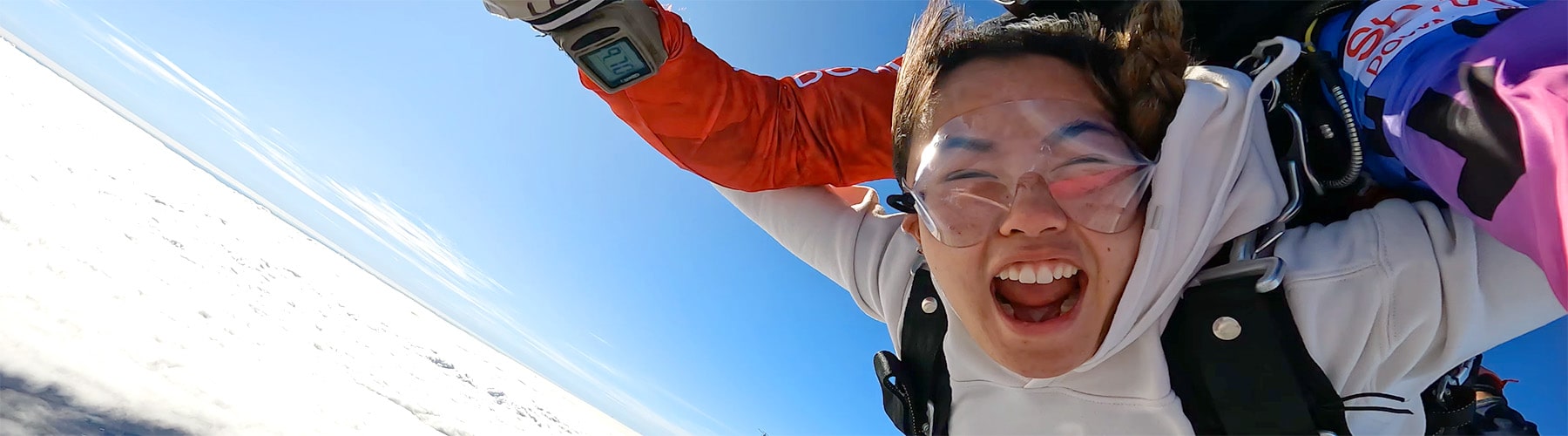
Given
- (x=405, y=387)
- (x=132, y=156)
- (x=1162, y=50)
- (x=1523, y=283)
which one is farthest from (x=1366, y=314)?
(x=132, y=156)

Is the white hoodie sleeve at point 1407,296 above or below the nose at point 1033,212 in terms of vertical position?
above

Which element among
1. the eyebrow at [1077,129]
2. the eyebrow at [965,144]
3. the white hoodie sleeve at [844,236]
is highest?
the eyebrow at [1077,129]

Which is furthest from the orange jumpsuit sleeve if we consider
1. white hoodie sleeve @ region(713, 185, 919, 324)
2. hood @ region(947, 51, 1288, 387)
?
hood @ region(947, 51, 1288, 387)

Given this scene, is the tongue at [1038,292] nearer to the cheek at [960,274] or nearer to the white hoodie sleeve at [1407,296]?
the cheek at [960,274]

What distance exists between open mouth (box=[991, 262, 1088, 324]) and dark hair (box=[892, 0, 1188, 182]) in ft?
0.78

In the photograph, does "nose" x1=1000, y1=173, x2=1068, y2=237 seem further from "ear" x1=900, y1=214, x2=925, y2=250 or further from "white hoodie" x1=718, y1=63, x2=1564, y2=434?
"ear" x1=900, y1=214, x2=925, y2=250

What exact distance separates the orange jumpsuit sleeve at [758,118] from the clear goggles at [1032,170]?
1.31ft

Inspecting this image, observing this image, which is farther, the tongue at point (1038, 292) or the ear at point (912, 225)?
the ear at point (912, 225)

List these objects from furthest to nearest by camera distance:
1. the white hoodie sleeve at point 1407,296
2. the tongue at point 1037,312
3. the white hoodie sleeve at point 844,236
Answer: the white hoodie sleeve at point 844,236 < the tongue at point 1037,312 < the white hoodie sleeve at point 1407,296

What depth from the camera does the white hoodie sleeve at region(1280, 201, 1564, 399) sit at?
70 cm

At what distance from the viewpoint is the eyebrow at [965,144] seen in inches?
37.5

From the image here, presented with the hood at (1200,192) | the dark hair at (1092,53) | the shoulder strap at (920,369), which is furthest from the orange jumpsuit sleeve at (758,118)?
the hood at (1200,192)

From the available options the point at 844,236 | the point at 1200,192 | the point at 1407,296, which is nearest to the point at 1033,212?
the point at 1200,192

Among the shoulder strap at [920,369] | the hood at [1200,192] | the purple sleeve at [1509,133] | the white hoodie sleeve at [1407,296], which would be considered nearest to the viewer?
the purple sleeve at [1509,133]
